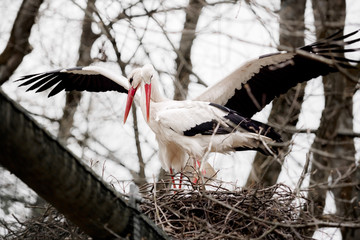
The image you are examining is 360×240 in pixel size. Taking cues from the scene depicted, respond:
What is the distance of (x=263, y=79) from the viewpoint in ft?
25.4

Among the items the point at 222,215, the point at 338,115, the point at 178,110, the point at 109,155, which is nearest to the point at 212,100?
the point at 178,110

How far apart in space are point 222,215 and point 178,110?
1.99m

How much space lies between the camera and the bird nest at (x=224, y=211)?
17.9 feet

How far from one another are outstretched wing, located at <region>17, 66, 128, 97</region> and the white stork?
13mm

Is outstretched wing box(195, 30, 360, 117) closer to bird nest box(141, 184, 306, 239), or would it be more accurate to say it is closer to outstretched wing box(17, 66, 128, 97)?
outstretched wing box(17, 66, 128, 97)

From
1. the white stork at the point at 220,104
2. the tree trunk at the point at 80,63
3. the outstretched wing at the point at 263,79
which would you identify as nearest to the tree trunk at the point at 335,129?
the outstretched wing at the point at 263,79

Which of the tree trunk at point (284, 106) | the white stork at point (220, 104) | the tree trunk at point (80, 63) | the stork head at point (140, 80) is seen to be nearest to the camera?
the white stork at point (220, 104)

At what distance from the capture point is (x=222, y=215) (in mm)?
5699

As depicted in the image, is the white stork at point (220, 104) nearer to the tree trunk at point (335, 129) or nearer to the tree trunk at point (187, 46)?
the tree trunk at point (335, 129)

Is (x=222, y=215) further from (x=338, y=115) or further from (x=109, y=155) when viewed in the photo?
(x=109, y=155)

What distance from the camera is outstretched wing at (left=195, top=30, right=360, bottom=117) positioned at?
7482 mm

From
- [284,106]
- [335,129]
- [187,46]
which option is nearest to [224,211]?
[335,129]

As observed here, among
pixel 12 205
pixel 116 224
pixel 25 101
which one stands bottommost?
pixel 116 224

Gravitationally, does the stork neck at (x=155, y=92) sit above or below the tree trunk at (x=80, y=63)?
below
